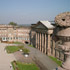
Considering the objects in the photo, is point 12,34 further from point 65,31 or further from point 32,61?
point 65,31

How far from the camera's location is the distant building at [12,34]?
2314 inches

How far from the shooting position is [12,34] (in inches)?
2325

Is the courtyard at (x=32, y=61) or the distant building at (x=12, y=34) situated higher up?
the distant building at (x=12, y=34)

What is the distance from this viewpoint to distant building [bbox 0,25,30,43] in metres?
58.8

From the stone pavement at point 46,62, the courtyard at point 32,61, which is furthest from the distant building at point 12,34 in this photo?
the stone pavement at point 46,62

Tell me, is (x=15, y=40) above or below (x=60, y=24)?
below

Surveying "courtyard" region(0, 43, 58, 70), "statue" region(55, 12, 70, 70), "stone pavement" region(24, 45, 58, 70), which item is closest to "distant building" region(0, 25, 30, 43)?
"courtyard" region(0, 43, 58, 70)

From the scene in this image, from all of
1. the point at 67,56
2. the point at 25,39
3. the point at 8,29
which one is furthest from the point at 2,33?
the point at 67,56

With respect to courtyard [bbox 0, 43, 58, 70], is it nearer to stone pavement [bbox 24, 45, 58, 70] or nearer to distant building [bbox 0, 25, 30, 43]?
stone pavement [bbox 24, 45, 58, 70]

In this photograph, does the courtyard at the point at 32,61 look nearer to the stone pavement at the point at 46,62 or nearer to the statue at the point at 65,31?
the stone pavement at the point at 46,62

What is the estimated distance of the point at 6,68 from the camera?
23.4 metres

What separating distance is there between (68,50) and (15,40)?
5580cm

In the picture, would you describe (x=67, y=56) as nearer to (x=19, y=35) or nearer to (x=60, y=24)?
(x=60, y=24)

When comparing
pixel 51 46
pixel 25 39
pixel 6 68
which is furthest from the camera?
pixel 25 39
